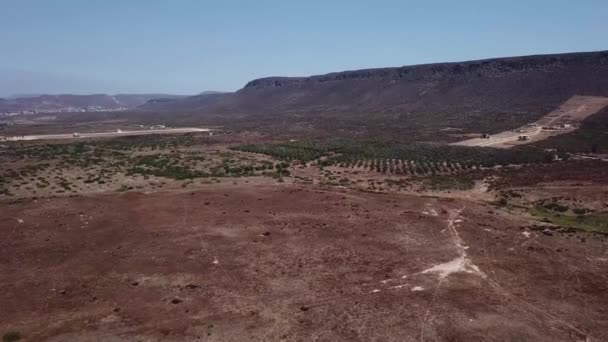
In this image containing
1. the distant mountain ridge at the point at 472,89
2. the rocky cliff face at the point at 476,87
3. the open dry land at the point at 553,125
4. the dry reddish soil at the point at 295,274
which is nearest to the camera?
the dry reddish soil at the point at 295,274

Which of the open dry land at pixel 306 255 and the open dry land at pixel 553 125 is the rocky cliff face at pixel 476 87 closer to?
the open dry land at pixel 553 125

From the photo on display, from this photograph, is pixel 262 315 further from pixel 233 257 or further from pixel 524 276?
pixel 524 276

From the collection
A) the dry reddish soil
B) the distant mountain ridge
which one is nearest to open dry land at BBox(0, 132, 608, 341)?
the dry reddish soil

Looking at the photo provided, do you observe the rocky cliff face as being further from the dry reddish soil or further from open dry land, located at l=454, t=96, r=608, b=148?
the dry reddish soil

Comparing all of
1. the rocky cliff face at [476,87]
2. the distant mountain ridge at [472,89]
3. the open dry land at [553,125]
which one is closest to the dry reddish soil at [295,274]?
the open dry land at [553,125]

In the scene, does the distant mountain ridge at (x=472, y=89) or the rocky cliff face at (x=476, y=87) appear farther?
the rocky cliff face at (x=476, y=87)

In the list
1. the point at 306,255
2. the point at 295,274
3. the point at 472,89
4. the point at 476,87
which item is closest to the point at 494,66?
Result: the point at 476,87

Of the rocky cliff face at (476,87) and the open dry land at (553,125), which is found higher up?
the rocky cliff face at (476,87)
